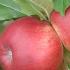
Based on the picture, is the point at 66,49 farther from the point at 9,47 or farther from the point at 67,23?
the point at 9,47

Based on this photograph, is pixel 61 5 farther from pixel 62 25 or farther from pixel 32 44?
pixel 32 44

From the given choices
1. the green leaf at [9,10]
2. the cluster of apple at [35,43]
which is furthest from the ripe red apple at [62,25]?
the green leaf at [9,10]

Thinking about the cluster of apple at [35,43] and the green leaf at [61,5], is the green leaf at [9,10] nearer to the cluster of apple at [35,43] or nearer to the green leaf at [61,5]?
the cluster of apple at [35,43]

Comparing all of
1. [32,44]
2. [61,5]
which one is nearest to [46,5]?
[61,5]

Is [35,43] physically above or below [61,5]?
below

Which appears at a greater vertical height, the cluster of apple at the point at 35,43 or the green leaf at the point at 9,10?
the green leaf at the point at 9,10

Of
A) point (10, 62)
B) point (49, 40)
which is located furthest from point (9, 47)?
point (49, 40)
